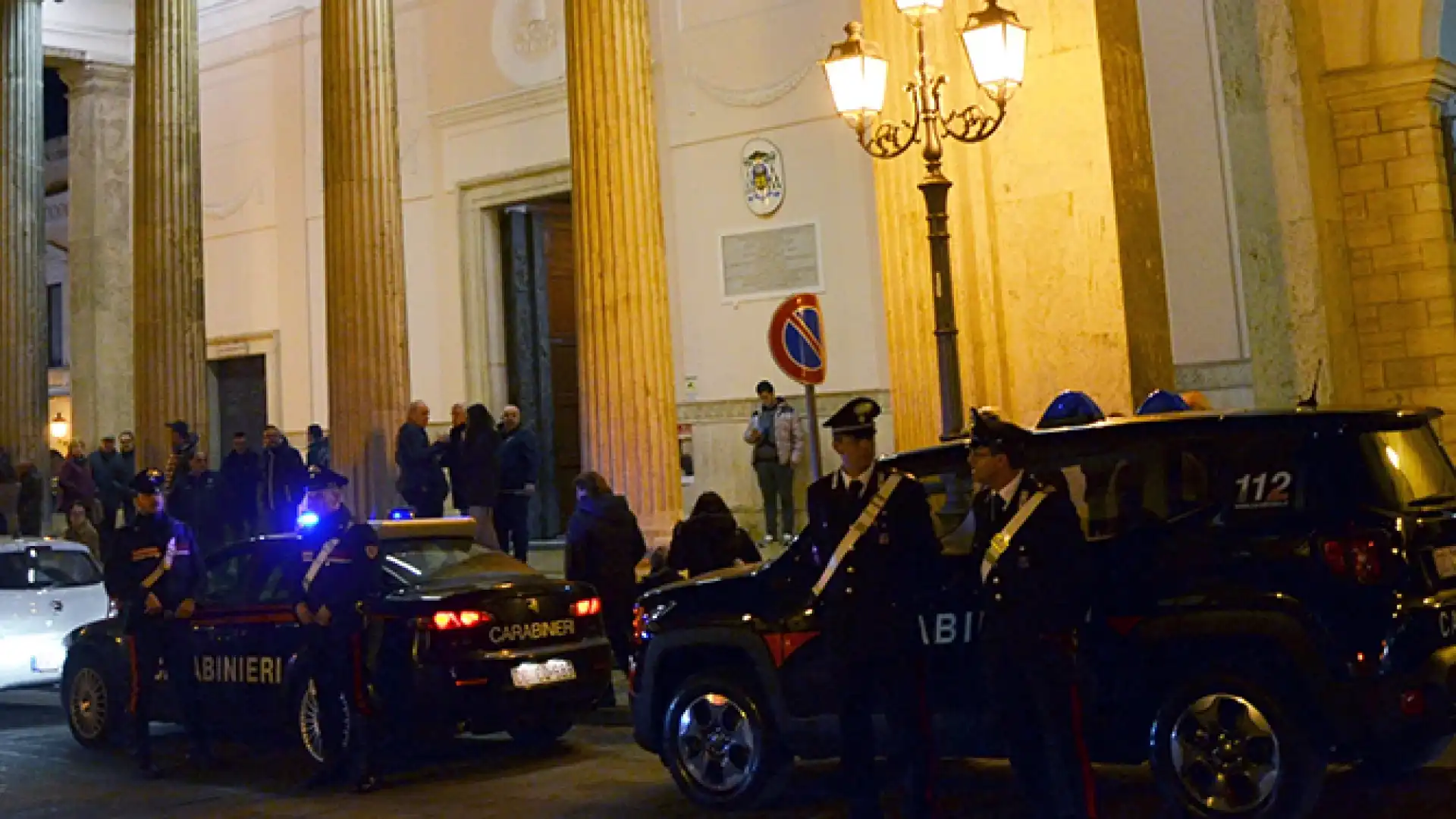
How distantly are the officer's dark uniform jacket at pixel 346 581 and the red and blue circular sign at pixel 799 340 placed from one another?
3.03m

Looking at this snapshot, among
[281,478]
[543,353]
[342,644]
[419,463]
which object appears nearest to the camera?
[342,644]

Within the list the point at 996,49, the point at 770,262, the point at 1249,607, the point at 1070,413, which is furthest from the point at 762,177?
the point at 1249,607

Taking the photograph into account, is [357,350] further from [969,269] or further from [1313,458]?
[1313,458]

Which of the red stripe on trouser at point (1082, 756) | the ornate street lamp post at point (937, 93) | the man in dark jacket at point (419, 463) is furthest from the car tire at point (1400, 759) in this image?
the man in dark jacket at point (419, 463)

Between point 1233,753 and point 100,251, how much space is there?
23179 millimetres

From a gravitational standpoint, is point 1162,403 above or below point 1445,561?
above

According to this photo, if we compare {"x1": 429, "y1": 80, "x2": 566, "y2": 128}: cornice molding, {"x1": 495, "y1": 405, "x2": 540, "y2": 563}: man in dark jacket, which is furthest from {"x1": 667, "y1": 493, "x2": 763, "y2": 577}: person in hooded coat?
{"x1": 429, "y1": 80, "x2": 566, "y2": 128}: cornice molding

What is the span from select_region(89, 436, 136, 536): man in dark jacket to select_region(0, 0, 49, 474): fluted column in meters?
2.85

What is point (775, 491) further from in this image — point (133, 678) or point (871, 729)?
point (871, 729)

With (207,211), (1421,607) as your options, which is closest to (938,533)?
(1421,607)

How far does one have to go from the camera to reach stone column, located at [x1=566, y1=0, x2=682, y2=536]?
13.8 metres

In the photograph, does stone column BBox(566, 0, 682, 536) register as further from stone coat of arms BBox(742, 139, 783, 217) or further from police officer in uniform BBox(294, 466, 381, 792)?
police officer in uniform BBox(294, 466, 381, 792)

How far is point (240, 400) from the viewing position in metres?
23.3

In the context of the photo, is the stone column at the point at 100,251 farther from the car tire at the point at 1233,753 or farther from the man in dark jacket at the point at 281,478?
the car tire at the point at 1233,753
